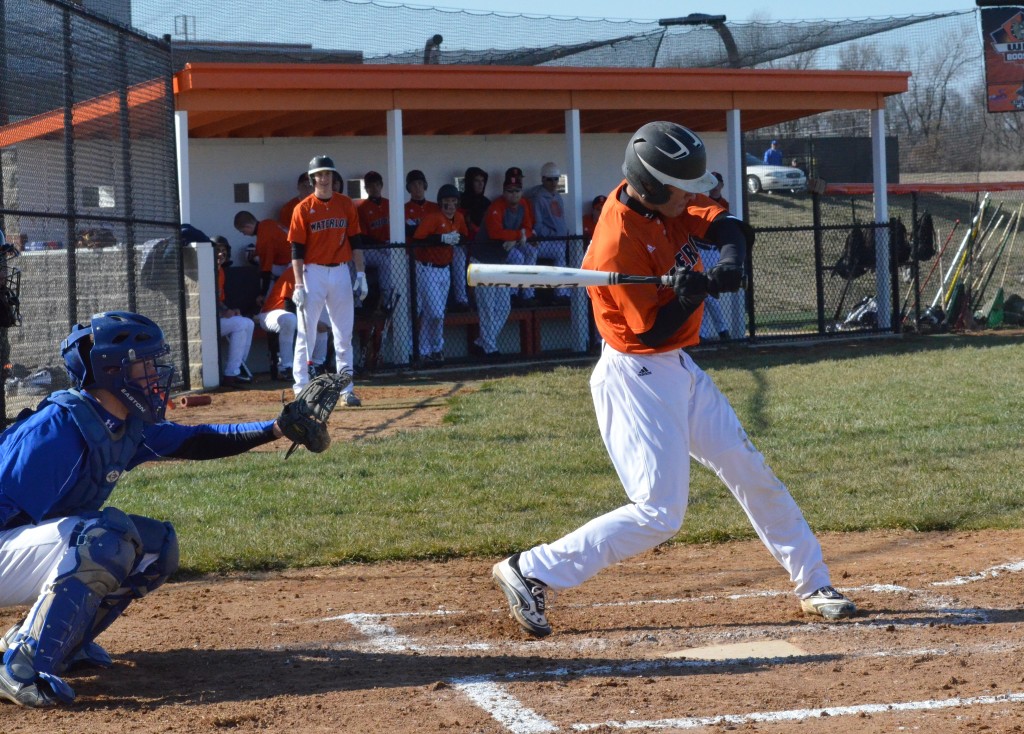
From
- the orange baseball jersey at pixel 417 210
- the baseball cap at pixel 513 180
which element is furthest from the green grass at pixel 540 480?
the orange baseball jersey at pixel 417 210

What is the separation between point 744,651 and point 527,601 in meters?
0.77

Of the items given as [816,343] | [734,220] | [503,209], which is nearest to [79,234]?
[503,209]

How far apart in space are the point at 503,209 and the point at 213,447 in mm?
9715

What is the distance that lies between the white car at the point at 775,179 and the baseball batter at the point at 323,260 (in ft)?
65.4

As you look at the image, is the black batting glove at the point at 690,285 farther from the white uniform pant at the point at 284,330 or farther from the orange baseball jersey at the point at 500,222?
the orange baseball jersey at the point at 500,222


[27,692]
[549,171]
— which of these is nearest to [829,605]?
[27,692]

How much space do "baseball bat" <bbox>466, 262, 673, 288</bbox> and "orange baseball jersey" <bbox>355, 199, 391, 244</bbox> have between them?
31.7 feet

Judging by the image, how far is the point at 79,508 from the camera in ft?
13.1

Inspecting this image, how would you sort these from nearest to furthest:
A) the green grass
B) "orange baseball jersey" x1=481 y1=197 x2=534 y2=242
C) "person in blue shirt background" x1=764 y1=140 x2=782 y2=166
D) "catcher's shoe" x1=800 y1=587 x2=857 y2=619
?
"catcher's shoe" x1=800 y1=587 x2=857 y2=619 → the green grass → "orange baseball jersey" x1=481 y1=197 x2=534 y2=242 → "person in blue shirt background" x1=764 y1=140 x2=782 y2=166

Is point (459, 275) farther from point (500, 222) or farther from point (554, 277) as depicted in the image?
point (554, 277)

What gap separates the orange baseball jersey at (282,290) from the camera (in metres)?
13.0

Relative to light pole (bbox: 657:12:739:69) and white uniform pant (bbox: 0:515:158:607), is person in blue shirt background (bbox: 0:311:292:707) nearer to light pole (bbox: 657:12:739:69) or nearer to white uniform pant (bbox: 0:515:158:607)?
white uniform pant (bbox: 0:515:158:607)

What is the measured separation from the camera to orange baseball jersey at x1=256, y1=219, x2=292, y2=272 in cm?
1353

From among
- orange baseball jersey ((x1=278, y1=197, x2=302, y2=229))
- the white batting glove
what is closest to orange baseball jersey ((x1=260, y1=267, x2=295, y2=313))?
orange baseball jersey ((x1=278, y1=197, x2=302, y2=229))
